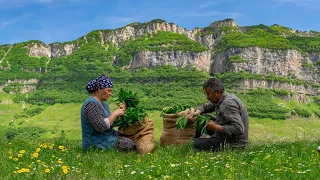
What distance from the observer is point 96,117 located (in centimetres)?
977

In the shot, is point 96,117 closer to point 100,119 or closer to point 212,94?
point 100,119

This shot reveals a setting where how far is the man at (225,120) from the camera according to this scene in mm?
9836

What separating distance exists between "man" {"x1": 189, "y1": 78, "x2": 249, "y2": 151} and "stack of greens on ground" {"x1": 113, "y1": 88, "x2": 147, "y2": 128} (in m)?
1.70

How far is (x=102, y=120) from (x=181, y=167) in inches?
147

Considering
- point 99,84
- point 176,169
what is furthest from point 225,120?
point 176,169

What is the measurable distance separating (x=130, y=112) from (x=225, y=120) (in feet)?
9.18

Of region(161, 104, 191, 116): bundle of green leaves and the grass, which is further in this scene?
region(161, 104, 191, 116): bundle of green leaves

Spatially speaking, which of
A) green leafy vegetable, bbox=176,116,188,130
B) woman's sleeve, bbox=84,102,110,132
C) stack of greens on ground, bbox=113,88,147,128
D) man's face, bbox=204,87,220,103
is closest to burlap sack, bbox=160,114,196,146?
green leafy vegetable, bbox=176,116,188,130

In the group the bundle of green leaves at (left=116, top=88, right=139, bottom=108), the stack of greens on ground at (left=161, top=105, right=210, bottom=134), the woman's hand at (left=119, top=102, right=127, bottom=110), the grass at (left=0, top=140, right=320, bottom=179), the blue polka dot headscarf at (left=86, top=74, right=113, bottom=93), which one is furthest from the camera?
the bundle of green leaves at (left=116, top=88, right=139, bottom=108)

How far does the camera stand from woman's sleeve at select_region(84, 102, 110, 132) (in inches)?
384

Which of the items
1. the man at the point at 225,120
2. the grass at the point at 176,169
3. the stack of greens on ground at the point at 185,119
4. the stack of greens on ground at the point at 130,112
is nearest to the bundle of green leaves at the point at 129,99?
the stack of greens on ground at the point at 130,112

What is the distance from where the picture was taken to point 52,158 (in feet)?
27.6

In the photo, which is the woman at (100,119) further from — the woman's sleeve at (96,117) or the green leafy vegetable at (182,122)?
the green leafy vegetable at (182,122)

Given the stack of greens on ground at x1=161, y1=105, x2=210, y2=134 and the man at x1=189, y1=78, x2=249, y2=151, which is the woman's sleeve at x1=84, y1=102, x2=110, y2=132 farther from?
the man at x1=189, y1=78, x2=249, y2=151
